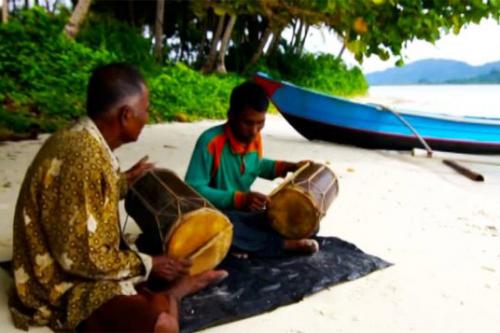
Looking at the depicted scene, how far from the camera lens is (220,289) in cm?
284

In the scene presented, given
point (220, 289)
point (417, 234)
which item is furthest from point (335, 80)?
point (220, 289)

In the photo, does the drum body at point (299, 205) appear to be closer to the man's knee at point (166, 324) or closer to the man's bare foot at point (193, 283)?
the man's bare foot at point (193, 283)

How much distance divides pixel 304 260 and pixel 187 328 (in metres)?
1.11

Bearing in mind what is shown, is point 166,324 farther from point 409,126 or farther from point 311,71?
point 311,71

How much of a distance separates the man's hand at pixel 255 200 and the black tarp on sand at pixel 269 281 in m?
0.36

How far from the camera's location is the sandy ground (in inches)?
105

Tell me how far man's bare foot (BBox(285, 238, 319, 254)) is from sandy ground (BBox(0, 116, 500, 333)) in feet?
1.27

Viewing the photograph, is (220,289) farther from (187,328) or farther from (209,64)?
(209,64)

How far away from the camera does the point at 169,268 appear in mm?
2537

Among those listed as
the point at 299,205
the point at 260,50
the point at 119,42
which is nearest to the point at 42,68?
the point at 119,42

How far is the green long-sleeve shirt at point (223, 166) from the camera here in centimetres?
316

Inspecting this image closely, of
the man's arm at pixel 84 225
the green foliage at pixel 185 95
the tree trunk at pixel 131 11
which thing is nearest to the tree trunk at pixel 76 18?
the green foliage at pixel 185 95

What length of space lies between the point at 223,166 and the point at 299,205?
1.74 feet

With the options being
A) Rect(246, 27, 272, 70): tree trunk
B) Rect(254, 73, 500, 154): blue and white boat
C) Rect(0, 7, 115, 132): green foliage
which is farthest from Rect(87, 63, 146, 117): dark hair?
Rect(246, 27, 272, 70): tree trunk
